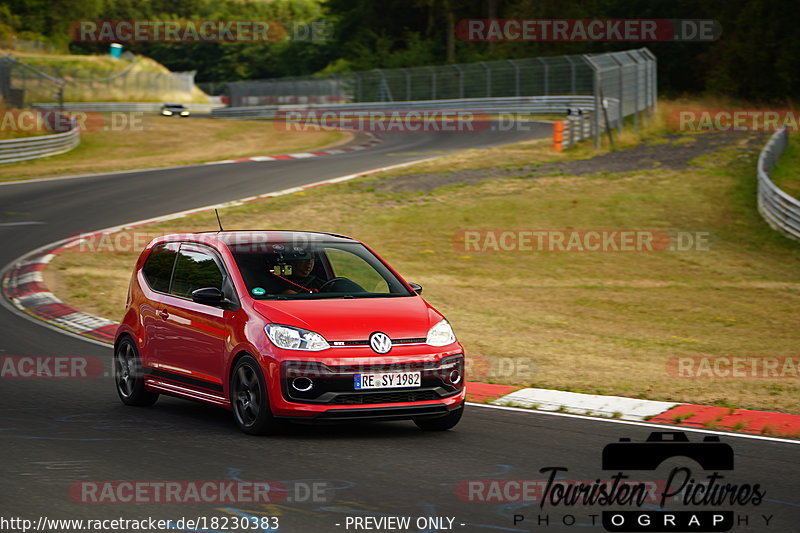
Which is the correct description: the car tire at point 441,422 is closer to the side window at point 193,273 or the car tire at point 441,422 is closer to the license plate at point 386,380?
the license plate at point 386,380

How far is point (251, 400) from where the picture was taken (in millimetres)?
8523

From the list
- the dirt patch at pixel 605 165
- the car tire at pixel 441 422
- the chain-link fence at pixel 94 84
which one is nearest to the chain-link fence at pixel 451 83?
the chain-link fence at pixel 94 84

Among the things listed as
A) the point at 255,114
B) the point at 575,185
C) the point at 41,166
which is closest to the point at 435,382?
the point at 575,185

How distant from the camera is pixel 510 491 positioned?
6914 mm

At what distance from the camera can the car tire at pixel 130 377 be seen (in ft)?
33.1

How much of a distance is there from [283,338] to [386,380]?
2.73 ft

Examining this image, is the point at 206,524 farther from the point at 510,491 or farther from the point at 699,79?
the point at 699,79

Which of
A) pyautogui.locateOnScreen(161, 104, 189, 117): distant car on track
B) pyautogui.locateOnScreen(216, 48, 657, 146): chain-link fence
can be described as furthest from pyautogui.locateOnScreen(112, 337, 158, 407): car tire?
pyautogui.locateOnScreen(161, 104, 189, 117): distant car on track

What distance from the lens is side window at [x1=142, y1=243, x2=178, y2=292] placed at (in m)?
10.0

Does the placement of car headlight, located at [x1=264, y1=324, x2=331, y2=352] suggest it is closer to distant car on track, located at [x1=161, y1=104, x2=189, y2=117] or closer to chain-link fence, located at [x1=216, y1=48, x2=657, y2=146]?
chain-link fence, located at [x1=216, y1=48, x2=657, y2=146]

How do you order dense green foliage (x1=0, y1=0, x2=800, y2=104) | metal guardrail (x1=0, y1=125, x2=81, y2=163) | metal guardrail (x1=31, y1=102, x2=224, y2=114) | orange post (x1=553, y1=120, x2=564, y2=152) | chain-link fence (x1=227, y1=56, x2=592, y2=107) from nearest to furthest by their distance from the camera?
metal guardrail (x1=0, y1=125, x2=81, y2=163), orange post (x1=553, y1=120, x2=564, y2=152), chain-link fence (x1=227, y1=56, x2=592, y2=107), dense green foliage (x1=0, y1=0, x2=800, y2=104), metal guardrail (x1=31, y1=102, x2=224, y2=114)

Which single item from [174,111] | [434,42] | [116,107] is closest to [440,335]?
[174,111]

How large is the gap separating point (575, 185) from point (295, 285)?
75.6 ft

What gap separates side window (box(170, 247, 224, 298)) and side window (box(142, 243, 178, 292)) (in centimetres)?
14
